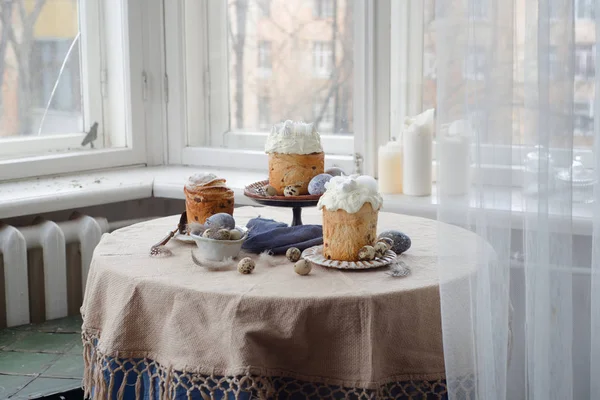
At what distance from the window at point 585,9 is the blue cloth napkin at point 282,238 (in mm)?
645

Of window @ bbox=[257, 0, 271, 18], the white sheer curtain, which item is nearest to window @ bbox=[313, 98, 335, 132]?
window @ bbox=[257, 0, 271, 18]

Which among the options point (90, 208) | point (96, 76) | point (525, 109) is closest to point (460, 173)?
point (525, 109)

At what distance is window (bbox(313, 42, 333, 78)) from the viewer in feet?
8.41

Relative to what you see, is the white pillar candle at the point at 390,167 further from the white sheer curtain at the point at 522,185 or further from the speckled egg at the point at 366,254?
the white sheer curtain at the point at 522,185

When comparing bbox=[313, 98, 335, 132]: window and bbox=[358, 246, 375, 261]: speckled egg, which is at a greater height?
bbox=[313, 98, 335, 132]: window

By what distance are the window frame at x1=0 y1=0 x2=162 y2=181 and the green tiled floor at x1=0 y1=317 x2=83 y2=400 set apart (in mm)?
604

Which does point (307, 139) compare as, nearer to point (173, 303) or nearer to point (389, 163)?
point (173, 303)

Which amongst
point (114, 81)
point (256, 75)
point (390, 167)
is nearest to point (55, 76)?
point (114, 81)

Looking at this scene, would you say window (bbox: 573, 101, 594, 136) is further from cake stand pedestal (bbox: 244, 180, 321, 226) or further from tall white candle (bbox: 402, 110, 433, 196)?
tall white candle (bbox: 402, 110, 433, 196)

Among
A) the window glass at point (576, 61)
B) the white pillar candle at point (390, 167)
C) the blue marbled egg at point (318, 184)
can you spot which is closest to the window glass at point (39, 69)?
the white pillar candle at point (390, 167)

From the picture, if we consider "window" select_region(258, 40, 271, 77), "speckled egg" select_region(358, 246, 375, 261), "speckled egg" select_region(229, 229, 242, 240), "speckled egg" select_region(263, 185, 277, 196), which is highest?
"window" select_region(258, 40, 271, 77)

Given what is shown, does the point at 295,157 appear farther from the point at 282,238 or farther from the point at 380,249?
the point at 380,249

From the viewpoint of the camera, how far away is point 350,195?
1396mm

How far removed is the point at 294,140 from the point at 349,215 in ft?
0.84
